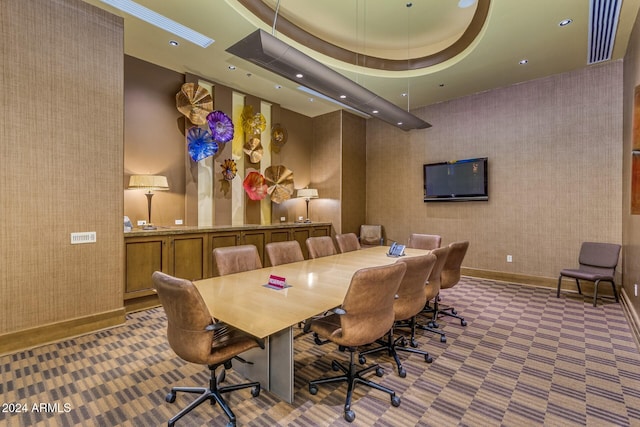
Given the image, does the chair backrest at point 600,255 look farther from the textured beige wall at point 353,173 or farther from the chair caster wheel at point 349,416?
the chair caster wheel at point 349,416

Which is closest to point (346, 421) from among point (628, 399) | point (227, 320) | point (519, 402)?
point (227, 320)

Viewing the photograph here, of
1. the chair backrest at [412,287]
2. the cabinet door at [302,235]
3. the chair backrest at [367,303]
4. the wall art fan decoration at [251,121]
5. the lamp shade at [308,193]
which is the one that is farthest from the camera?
the lamp shade at [308,193]

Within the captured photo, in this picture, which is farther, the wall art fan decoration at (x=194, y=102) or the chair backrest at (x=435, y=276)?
the wall art fan decoration at (x=194, y=102)

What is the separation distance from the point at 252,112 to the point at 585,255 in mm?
5994

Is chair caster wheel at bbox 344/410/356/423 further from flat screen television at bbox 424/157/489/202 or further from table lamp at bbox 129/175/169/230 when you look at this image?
flat screen television at bbox 424/157/489/202

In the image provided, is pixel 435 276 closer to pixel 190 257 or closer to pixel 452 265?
pixel 452 265

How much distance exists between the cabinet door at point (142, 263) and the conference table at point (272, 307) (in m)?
1.73

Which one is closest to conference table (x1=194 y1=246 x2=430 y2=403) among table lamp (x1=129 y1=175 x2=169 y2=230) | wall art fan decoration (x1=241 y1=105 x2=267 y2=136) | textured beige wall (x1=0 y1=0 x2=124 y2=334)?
textured beige wall (x1=0 y1=0 x2=124 y2=334)

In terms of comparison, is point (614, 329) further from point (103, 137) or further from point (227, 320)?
point (103, 137)

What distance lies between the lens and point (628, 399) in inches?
83.8

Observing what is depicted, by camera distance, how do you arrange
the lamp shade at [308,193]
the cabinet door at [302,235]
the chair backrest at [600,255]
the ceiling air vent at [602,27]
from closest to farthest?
the ceiling air vent at [602,27], the chair backrest at [600,255], the cabinet door at [302,235], the lamp shade at [308,193]

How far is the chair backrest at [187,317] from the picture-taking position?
5.48 feet

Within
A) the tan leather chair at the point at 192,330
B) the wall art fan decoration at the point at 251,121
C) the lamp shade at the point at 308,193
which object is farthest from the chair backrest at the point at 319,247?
the wall art fan decoration at the point at 251,121

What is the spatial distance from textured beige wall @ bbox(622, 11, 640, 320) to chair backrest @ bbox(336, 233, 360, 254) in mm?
3144
